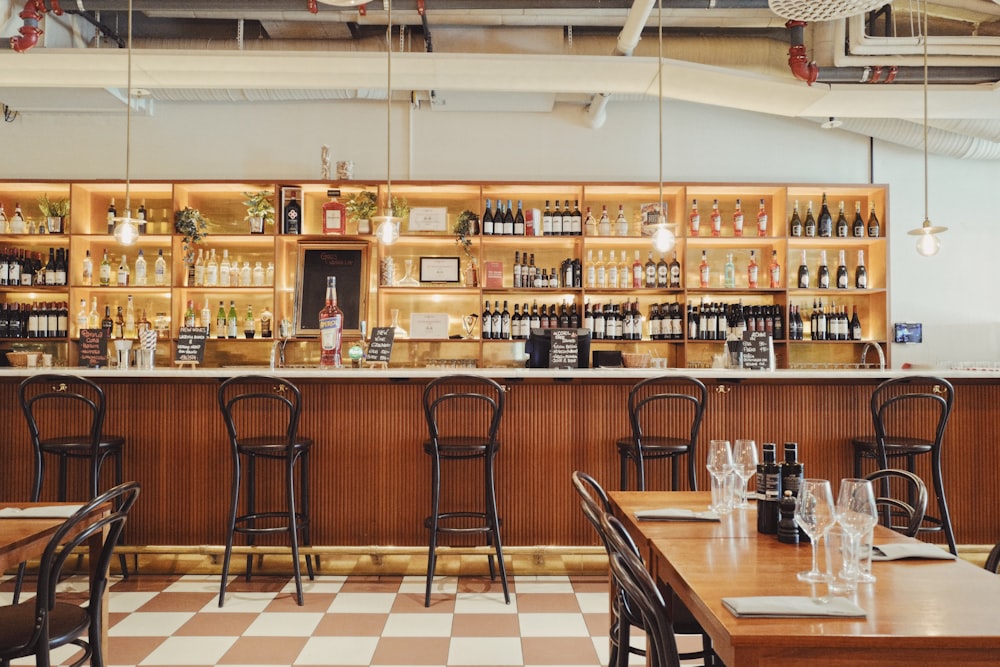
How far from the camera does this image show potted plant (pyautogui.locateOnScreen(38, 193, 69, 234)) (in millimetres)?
5996

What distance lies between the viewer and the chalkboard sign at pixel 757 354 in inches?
169

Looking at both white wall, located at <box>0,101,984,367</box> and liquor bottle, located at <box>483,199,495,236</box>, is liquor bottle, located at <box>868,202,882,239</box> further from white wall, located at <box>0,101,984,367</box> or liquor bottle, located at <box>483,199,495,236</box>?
liquor bottle, located at <box>483,199,495,236</box>

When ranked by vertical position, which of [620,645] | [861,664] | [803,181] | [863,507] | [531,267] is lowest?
[620,645]

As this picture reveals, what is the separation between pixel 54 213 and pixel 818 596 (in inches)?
253

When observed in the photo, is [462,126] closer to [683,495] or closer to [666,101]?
[666,101]

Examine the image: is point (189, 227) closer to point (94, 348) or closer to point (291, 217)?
point (291, 217)

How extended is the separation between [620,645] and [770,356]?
2.92m

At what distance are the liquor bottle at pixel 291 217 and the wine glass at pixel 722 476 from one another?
4670mm

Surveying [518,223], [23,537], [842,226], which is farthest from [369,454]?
[842,226]

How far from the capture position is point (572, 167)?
635 centimetres

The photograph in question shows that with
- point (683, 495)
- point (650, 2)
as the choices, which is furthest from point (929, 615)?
point (650, 2)

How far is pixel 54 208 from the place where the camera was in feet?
19.7

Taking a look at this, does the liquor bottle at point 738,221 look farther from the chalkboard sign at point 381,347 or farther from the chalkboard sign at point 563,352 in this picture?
the chalkboard sign at point 381,347

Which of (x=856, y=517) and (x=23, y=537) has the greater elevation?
(x=856, y=517)
